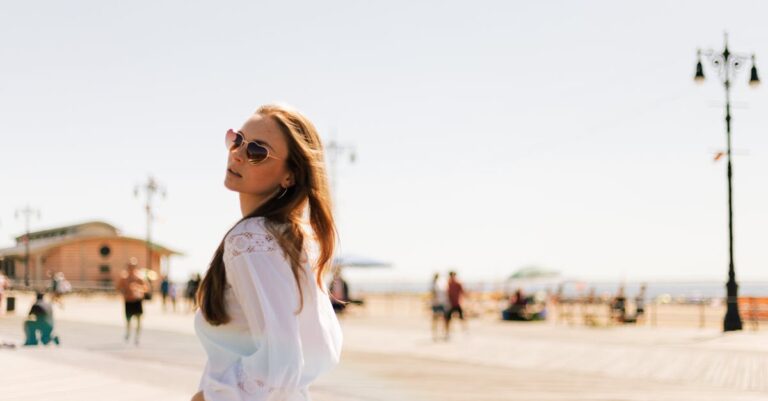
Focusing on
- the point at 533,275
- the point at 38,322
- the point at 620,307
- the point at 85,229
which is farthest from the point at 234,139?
the point at 85,229

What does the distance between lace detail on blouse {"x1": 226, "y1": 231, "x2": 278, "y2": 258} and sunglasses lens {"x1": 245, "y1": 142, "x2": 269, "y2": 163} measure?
207 mm

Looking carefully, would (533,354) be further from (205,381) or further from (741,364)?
(205,381)

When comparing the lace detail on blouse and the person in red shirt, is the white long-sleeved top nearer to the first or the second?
the lace detail on blouse

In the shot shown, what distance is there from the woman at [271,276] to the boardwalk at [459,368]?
6.59 m

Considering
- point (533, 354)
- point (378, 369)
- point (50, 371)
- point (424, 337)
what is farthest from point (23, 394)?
point (424, 337)

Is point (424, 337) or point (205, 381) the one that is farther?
point (424, 337)

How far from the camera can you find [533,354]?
15.2 metres

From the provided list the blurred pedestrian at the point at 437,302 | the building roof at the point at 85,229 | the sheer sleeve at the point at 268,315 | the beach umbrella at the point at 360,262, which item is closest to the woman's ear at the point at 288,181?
the sheer sleeve at the point at 268,315

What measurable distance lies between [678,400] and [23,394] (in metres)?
6.78

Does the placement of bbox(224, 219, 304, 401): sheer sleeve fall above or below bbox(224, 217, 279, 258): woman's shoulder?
below

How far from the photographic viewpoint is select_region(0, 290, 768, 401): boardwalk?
376 inches

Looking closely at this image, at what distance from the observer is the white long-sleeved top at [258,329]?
1837mm

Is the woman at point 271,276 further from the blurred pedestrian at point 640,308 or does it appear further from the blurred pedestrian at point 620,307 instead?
the blurred pedestrian at point 640,308

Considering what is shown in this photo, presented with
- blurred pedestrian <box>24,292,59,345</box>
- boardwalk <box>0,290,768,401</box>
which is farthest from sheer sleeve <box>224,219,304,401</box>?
blurred pedestrian <box>24,292,59,345</box>
